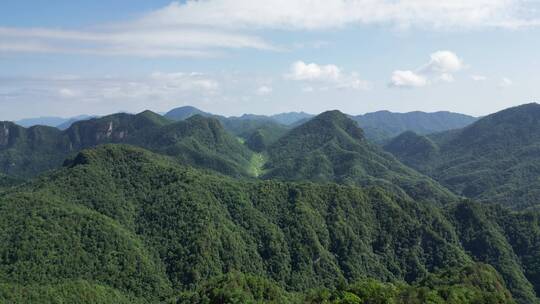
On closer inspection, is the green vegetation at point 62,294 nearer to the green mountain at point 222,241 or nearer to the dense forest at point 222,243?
the dense forest at point 222,243

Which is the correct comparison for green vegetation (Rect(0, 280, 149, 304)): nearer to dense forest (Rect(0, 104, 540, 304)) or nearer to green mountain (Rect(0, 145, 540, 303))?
dense forest (Rect(0, 104, 540, 304))

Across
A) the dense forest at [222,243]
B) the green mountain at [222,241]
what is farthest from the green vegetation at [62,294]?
the green mountain at [222,241]

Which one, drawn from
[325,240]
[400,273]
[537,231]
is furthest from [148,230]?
[537,231]

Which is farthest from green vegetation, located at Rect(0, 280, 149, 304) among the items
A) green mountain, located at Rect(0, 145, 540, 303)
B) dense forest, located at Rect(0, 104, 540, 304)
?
green mountain, located at Rect(0, 145, 540, 303)

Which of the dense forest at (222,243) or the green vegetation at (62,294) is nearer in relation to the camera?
the green vegetation at (62,294)

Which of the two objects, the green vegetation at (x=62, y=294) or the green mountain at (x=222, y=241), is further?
the green mountain at (x=222, y=241)

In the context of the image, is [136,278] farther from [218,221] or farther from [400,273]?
[400,273]

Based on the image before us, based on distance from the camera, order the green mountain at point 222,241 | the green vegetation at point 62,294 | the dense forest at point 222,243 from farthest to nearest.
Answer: the green mountain at point 222,241 < the dense forest at point 222,243 < the green vegetation at point 62,294

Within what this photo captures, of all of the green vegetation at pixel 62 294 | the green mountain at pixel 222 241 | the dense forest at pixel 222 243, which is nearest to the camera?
the green vegetation at pixel 62 294
